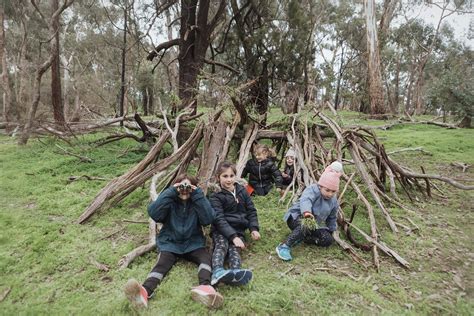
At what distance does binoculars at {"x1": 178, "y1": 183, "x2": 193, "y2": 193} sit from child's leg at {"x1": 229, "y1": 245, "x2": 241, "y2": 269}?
0.62 metres

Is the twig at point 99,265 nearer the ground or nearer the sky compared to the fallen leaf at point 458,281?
nearer the ground

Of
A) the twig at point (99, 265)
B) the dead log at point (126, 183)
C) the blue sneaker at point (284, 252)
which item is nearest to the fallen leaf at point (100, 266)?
the twig at point (99, 265)

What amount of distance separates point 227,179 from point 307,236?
946 mm

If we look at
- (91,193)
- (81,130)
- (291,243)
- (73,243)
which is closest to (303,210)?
(291,243)

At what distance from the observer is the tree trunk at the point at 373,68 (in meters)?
13.2

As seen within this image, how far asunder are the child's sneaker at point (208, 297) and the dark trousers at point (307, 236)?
3.25 feet

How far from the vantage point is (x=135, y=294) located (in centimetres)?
218

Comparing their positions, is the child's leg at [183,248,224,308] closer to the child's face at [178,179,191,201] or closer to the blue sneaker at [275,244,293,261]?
the child's face at [178,179,191,201]

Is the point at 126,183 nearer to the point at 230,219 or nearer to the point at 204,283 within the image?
the point at 230,219

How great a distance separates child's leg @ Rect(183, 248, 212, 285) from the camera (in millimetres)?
2507

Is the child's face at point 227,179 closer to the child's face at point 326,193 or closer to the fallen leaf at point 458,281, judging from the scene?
the child's face at point 326,193

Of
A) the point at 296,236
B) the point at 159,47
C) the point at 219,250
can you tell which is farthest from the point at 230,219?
the point at 159,47

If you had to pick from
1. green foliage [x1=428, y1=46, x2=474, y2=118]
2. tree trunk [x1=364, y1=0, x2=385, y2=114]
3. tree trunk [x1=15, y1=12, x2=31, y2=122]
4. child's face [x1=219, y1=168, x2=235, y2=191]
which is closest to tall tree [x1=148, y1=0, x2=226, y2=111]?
child's face [x1=219, y1=168, x2=235, y2=191]

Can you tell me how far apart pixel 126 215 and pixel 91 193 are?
106cm
